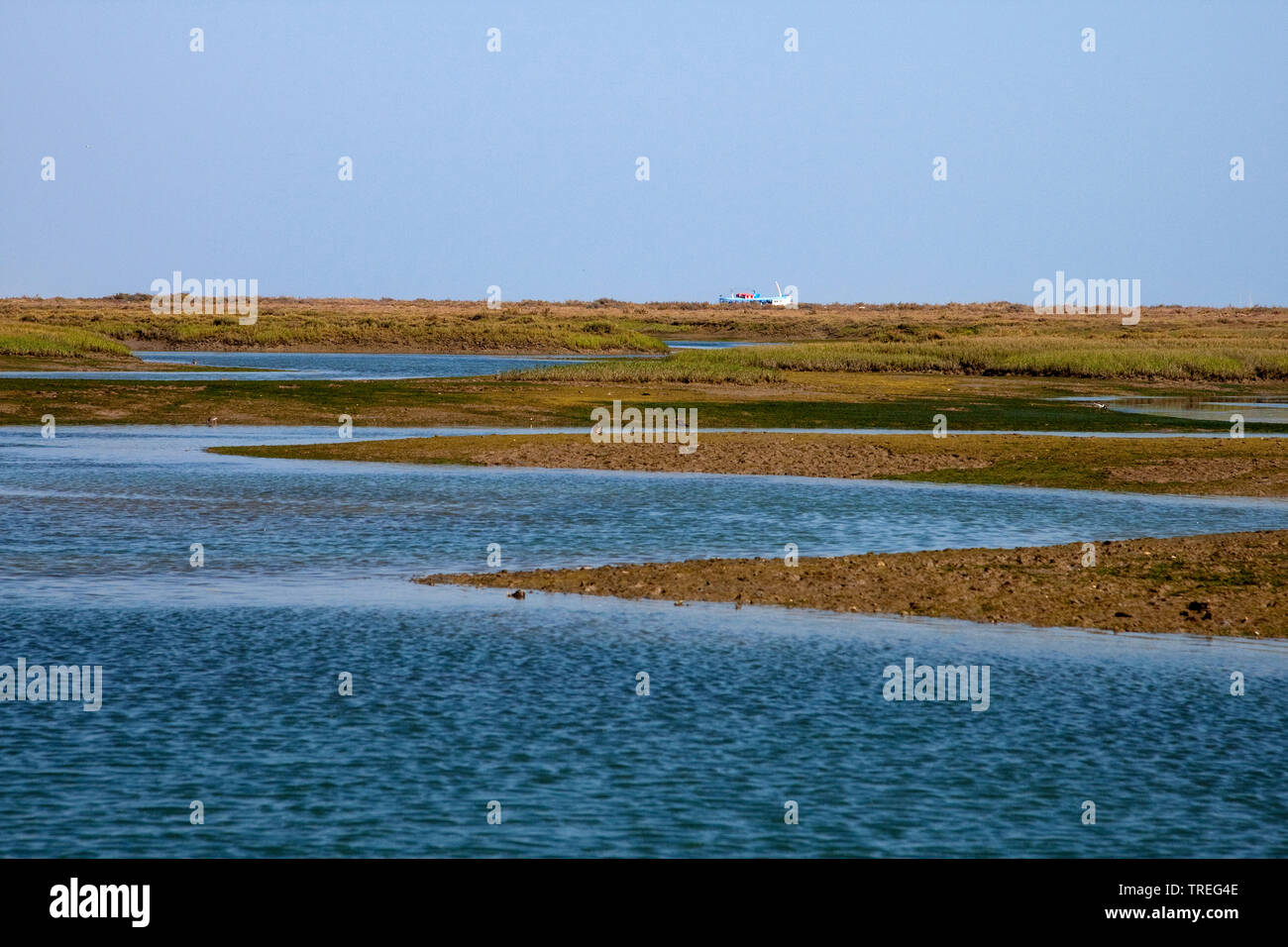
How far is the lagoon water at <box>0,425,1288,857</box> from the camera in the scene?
484 inches

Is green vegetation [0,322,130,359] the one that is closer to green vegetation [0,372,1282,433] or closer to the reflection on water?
green vegetation [0,372,1282,433]

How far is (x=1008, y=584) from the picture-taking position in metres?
23.3

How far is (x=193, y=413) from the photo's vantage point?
5766cm

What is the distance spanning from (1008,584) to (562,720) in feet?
32.5

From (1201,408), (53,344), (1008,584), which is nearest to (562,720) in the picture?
(1008,584)

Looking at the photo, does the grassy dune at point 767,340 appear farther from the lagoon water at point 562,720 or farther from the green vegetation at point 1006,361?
the lagoon water at point 562,720

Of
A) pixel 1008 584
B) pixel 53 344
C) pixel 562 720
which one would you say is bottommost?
pixel 562 720

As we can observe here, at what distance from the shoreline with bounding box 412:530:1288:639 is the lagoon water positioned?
0.75 meters

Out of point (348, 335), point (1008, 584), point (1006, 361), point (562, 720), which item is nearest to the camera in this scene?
point (562, 720)

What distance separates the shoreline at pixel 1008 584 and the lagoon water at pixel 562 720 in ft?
2.47

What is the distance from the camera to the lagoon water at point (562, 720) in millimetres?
12305

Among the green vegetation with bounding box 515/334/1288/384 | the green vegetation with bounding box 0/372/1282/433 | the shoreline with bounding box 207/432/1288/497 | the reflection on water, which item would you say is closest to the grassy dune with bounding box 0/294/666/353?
the green vegetation with bounding box 515/334/1288/384

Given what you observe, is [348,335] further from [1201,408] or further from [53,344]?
[1201,408]
